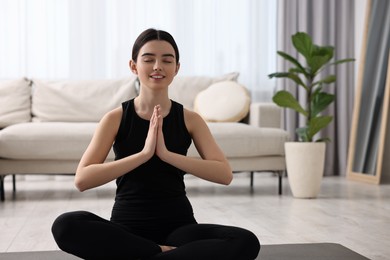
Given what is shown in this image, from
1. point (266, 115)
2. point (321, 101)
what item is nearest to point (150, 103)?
point (321, 101)

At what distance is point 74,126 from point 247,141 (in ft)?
3.47

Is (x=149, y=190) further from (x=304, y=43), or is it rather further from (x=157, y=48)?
(x=304, y=43)

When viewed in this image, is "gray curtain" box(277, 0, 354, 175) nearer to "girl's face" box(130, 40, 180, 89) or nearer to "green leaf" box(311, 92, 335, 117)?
"green leaf" box(311, 92, 335, 117)

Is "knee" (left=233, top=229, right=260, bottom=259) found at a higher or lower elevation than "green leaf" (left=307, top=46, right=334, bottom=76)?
lower

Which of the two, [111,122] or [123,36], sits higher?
[123,36]

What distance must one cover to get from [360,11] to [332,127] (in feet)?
3.24

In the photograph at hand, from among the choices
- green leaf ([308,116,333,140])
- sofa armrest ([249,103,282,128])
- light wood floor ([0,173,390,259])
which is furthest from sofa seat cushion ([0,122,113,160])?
green leaf ([308,116,333,140])

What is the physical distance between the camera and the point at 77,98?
466 centimetres

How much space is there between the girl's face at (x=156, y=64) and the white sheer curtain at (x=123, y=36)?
3.65m

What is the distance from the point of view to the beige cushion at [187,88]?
15.7ft

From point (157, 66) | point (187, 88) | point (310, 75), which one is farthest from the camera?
point (187, 88)

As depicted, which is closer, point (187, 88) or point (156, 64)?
point (156, 64)

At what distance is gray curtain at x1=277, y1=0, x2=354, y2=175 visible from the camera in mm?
5566

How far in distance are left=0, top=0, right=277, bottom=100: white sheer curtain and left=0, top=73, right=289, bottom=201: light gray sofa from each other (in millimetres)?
617
